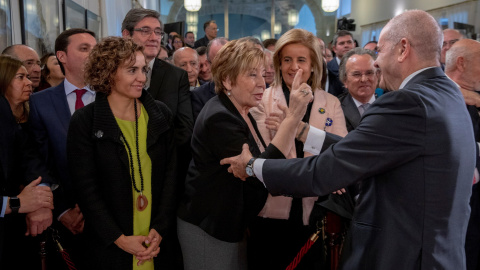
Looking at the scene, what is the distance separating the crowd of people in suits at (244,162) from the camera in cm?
144

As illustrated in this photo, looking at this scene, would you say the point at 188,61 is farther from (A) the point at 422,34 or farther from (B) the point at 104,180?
(A) the point at 422,34

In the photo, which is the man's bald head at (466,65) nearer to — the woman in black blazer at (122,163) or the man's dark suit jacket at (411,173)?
the man's dark suit jacket at (411,173)

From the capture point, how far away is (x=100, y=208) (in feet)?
6.31

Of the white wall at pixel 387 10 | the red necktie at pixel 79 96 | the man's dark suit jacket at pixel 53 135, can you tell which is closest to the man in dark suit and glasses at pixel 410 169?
the man's dark suit jacket at pixel 53 135

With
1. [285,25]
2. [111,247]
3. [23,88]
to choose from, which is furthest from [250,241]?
[285,25]

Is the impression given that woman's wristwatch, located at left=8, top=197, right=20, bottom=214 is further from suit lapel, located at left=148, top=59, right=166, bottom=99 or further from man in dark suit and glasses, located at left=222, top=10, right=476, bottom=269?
man in dark suit and glasses, located at left=222, top=10, right=476, bottom=269

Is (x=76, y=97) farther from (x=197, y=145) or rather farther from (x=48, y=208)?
(x=197, y=145)

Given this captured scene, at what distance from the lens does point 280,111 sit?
2.39 m

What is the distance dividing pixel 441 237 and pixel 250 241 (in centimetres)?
113

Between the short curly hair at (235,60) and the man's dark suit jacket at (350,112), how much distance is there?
1084 mm

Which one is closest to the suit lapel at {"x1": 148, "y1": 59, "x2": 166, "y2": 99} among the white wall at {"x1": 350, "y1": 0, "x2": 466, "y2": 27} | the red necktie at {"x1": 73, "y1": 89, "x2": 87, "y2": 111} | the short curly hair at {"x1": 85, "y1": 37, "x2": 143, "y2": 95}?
the red necktie at {"x1": 73, "y1": 89, "x2": 87, "y2": 111}

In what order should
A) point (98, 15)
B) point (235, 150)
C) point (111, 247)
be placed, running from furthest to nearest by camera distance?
point (98, 15)
point (111, 247)
point (235, 150)

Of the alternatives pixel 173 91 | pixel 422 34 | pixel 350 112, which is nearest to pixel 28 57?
pixel 173 91

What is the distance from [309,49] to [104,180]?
1395 mm
